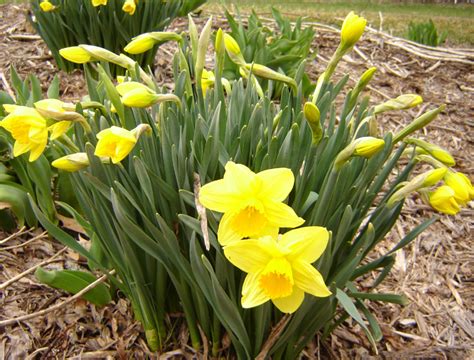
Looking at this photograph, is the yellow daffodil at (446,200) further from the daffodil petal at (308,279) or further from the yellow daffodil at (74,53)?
the yellow daffodil at (74,53)

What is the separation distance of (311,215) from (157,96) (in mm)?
480

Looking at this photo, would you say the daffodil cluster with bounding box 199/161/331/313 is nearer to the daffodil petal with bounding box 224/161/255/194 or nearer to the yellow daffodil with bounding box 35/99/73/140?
the daffodil petal with bounding box 224/161/255/194

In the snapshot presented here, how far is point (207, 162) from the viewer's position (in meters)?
1.19

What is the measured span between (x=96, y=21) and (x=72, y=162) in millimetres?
1964

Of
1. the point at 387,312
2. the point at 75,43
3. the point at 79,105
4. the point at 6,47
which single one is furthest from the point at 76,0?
the point at 387,312

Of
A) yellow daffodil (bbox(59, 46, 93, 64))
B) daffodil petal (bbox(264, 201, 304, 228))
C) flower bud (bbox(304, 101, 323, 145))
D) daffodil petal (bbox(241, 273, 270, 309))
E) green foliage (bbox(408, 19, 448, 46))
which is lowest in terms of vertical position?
green foliage (bbox(408, 19, 448, 46))

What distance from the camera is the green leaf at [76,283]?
133cm

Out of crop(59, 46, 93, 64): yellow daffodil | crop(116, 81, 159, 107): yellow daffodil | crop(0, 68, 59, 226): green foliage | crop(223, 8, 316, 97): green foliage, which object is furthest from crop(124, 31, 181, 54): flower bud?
crop(223, 8, 316, 97): green foliage

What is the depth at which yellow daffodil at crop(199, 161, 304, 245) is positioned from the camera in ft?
3.28

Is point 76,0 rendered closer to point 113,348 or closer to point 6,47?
point 6,47

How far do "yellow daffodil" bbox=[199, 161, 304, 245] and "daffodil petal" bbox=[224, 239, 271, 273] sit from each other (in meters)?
0.05

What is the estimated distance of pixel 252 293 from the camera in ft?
3.34

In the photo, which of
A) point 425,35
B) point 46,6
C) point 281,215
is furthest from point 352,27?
point 425,35

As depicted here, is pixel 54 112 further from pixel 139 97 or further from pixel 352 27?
pixel 352 27
